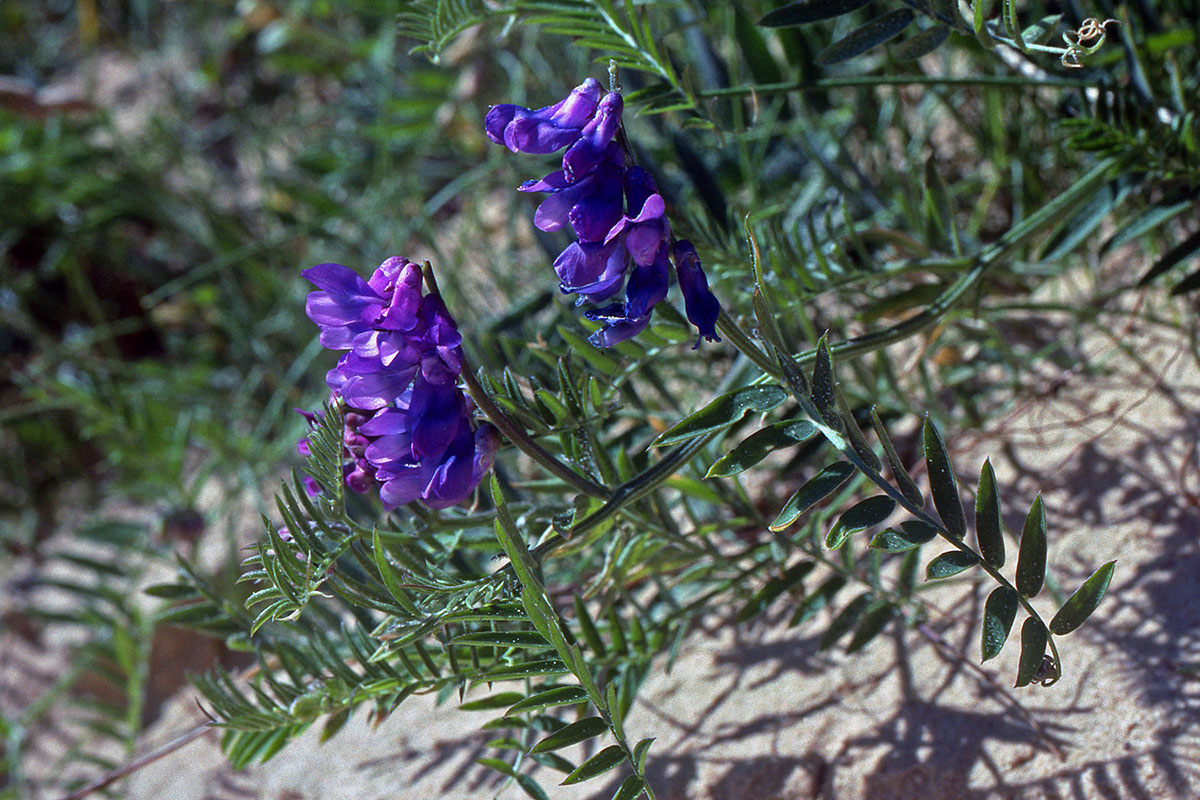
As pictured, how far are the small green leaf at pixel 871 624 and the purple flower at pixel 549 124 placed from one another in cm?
40

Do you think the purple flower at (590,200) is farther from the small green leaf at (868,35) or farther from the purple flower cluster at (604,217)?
the small green leaf at (868,35)

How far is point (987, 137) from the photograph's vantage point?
3.83 ft

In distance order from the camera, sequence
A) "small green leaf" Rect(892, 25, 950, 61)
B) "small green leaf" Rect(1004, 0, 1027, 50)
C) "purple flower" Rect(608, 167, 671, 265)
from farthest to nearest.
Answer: "small green leaf" Rect(892, 25, 950, 61)
"small green leaf" Rect(1004, 0, 1027, 50)
"purple flower" Rect(608, 167, 671, 265)

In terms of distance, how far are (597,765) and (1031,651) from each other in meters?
0.23

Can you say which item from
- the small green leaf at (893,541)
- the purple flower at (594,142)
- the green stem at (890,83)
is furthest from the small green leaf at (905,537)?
the green stem at (890,83)

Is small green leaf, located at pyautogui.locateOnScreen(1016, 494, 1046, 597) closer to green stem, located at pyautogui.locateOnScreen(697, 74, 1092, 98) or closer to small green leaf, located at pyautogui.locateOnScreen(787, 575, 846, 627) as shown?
small green leaf, located at pyautogui.locateOnScreen(787, 575, 846, 627)

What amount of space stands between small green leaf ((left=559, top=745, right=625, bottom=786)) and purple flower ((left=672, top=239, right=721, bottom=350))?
0.23 metres

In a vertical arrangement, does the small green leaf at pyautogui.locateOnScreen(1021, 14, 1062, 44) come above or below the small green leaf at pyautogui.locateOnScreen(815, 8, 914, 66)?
below

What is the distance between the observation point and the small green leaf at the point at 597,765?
580 mm

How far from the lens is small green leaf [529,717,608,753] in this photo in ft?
1.97

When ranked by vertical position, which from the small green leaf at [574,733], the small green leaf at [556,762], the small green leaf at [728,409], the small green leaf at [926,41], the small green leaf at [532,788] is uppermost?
the small green leaf at [926,41]

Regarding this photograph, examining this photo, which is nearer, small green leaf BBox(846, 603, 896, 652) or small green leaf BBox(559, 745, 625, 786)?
small green leaf BBox(559, 745, 625, 786)

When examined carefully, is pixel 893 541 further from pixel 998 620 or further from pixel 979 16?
pixel 979 16

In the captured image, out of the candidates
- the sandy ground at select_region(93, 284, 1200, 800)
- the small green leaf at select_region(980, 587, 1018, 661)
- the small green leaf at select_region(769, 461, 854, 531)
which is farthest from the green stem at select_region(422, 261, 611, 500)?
the sandy ground at select_region(93, 284, 1200, 800)
